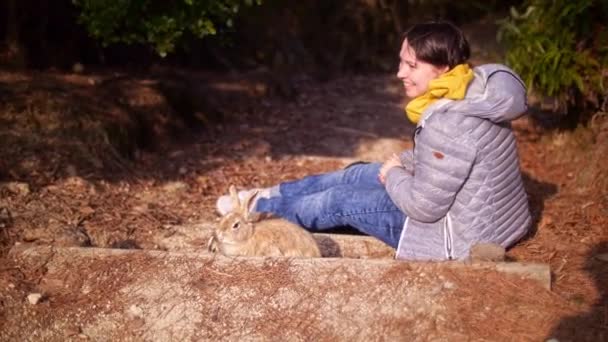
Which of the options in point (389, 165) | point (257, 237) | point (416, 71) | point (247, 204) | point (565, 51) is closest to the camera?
point (416, 71)

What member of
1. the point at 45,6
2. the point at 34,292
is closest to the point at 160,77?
the point at 45,6

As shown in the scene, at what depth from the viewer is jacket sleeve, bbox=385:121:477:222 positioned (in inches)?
169

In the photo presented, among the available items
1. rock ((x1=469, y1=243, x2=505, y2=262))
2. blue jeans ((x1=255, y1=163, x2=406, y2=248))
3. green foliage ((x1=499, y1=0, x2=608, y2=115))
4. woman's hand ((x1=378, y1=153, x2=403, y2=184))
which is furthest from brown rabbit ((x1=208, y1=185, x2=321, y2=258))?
green foliage ((x1=499, y1=0, x2=608, y2=115))

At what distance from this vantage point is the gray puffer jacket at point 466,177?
14.1ft

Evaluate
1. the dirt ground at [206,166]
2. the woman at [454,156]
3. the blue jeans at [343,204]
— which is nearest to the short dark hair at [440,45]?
the woman at [454,156]

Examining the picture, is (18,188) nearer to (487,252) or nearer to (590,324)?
(487,252)

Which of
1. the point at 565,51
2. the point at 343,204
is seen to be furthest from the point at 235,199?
the point at 565,51

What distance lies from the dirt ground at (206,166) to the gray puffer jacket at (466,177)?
371 mm

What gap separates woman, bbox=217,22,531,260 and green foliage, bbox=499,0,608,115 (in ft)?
7.09

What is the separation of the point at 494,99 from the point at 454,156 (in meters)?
0.38

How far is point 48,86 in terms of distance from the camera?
6953 millimetres

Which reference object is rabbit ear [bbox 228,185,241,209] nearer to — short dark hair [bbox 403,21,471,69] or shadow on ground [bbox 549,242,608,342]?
short dark hair [bbox 403,21,471,69]

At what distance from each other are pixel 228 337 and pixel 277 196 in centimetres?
183

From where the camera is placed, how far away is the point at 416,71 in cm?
451
